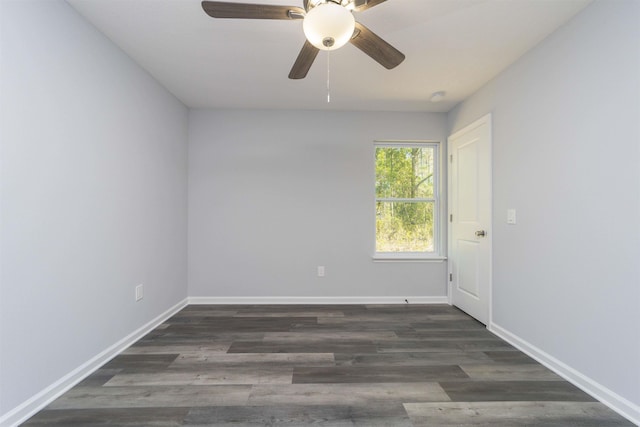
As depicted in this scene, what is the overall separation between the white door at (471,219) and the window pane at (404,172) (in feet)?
0.95

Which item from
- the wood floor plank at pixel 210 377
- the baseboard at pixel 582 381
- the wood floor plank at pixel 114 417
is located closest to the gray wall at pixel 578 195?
the baseboard at pixel 582 381

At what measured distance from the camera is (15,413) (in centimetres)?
149

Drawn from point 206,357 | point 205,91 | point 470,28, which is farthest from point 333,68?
point 206,357

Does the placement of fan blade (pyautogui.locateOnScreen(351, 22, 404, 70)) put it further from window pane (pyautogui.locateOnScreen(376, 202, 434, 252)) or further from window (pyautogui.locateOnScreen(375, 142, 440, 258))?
window pane (pyautogui.locateOnScreen(376, 202, 434, 252))

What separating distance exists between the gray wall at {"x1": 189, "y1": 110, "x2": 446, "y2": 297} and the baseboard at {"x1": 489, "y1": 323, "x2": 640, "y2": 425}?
4.22 ft

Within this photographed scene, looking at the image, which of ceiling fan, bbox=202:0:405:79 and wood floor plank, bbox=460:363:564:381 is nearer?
→ ceiling fan, bbox=202:0:405:79

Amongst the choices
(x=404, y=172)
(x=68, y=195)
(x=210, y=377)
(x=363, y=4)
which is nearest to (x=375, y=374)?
(x=210, y=377)

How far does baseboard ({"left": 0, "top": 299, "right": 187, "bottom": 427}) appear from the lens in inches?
59.0

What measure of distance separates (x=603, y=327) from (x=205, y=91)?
148 inches

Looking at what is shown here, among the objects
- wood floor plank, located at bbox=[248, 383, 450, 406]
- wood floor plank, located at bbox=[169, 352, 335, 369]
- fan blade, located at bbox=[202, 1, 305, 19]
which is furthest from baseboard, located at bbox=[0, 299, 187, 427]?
fan blade, located at bbox=[202, 1, 305, 19]

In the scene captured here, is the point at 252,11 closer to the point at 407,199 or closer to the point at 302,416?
the point at 302,416

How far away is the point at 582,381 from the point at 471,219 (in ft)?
5.35

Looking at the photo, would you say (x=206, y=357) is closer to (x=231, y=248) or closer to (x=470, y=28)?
(x=231, y=248)

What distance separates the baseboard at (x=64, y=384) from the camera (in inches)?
59.0
